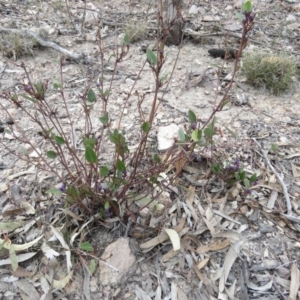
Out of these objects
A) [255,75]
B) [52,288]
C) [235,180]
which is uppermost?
[255,75]

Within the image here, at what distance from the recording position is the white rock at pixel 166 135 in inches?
81.9

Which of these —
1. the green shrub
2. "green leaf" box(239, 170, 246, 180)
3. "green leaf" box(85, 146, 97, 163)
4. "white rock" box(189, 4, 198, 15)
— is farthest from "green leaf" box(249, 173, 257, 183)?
"white rock" box(189, 4, 198, 15)

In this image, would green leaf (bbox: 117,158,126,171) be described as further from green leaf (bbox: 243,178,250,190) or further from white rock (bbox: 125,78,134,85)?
white rock (bbox: 125,78,134,85)

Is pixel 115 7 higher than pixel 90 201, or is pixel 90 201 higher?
pixel 115 7

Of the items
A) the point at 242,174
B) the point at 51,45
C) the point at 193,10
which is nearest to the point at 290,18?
the point at 193,10

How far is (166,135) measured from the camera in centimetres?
216

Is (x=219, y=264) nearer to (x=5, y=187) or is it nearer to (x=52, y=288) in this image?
(x=52, y=288)

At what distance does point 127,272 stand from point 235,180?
71cm

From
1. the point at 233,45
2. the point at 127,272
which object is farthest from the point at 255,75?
the point at 127,272

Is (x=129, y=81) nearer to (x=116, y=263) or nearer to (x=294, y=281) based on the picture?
(x=116, y=263)

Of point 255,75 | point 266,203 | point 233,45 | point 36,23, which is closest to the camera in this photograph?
point 266,203

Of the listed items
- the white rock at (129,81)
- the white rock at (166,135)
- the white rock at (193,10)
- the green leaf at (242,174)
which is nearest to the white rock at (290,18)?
the white rock at (193,10)

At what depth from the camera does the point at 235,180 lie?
189 centimetres

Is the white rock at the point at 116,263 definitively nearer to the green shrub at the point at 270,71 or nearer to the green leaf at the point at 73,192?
the green leaf at the point at 73,192
